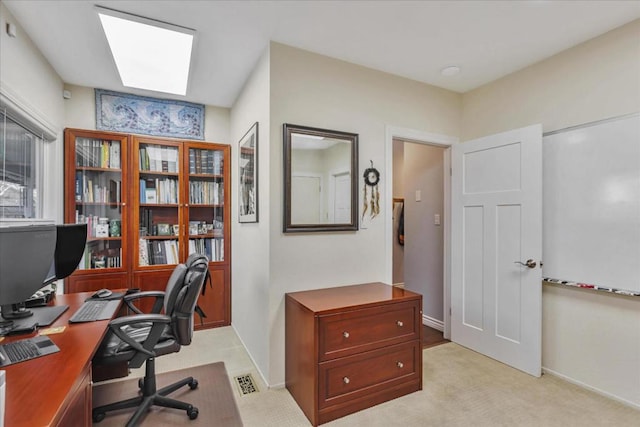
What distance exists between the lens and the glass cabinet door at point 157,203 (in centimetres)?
338

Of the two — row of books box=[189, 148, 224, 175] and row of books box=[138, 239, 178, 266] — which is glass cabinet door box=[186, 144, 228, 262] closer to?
row of books box=[189, 148, 224, 175]

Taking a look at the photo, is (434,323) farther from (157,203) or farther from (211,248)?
(157,203)

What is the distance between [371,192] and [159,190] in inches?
92.6

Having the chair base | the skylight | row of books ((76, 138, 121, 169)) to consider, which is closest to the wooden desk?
the chair base

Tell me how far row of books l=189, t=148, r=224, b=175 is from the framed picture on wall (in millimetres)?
509

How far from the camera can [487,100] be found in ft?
10.2

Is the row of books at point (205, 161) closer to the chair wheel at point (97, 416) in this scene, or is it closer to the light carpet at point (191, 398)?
the light carpet at point (191, 398)

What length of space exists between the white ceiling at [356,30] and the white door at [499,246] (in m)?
0.73

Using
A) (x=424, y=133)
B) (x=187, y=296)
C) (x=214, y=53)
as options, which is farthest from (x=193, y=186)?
(x=424, y=133)

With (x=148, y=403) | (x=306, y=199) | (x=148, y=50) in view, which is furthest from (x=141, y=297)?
(x=148, y=50)

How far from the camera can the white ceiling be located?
2.00m

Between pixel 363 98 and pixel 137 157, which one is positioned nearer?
pixel 363 98

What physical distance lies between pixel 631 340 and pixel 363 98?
2.64 meters

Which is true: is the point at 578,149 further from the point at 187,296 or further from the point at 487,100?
the point at 187,296
